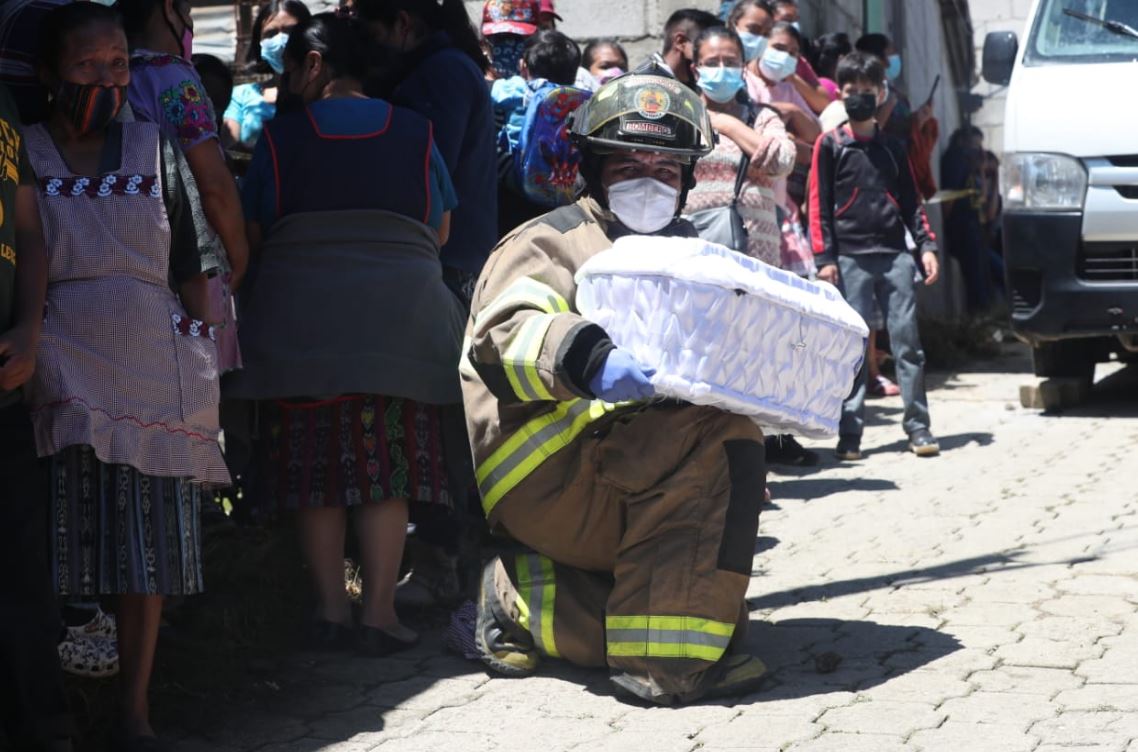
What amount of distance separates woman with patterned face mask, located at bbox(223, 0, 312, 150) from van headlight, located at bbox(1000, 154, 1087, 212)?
4.06m

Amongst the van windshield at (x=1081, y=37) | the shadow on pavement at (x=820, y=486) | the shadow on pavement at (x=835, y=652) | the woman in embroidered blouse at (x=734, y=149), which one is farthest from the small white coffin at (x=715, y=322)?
the van windshield at (x=1081, y=37)

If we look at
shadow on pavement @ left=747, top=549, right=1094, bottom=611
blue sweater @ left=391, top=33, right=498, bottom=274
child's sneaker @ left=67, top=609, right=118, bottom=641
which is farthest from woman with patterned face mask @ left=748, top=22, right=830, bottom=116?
child's sneaker @ left=67, top=609, right=118, bottom=641

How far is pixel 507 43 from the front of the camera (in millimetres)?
7121

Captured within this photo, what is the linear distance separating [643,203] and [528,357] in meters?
0.72

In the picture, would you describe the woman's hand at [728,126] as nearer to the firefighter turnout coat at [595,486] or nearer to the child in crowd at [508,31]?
the child in crowd at [508,31]

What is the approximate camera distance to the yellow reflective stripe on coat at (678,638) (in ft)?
14.5

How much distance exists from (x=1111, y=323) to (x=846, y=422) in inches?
63.4

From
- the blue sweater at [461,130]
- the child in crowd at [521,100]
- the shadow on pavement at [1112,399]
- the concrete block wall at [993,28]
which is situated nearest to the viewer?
the blue sweater at [461,130]

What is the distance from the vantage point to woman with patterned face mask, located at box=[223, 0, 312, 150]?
6.52 m

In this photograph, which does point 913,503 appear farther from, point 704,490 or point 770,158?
point 704,490

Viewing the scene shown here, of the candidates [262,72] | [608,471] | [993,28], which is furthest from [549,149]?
[993,28]

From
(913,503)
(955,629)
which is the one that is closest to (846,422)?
(913,503)

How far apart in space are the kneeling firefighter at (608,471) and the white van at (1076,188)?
15.1ft

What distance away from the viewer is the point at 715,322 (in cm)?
423
